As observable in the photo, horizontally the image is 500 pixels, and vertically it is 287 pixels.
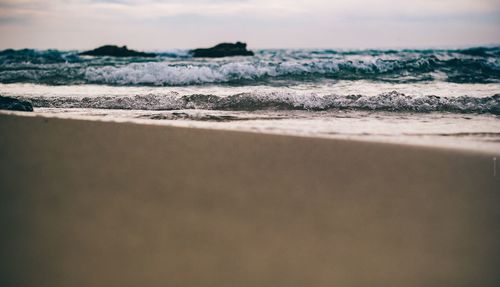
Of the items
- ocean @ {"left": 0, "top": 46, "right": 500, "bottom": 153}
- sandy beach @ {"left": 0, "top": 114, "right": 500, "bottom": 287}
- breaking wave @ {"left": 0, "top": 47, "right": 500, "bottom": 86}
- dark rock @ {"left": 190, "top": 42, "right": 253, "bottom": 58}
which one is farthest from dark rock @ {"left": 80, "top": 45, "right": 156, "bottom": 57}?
sandy beach @ {"left": 0, "top": 114, "right": 500, "bottom": 287}

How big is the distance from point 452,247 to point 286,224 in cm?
69

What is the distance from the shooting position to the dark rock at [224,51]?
20734mm

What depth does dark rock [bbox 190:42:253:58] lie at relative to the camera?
2073cm

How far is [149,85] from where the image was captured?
353 inches

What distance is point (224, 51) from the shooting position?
21.3 metres

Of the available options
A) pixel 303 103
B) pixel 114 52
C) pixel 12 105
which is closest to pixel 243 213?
pixel 12 105

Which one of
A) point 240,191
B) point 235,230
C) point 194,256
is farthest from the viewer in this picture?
point 240,191

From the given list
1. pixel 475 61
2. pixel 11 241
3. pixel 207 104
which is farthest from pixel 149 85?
pixel 475 61

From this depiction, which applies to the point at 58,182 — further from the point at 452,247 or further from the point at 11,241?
the point at 452,247

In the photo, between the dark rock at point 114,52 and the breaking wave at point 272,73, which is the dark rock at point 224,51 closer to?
the dark rock at point 114,52

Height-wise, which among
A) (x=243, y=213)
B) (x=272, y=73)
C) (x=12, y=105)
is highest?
(x=272, y=73)

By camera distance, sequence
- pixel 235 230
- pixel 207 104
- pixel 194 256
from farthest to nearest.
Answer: pixel 207 104 < pixel 235 230 < pixel 194 256

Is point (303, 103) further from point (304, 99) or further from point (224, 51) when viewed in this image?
point (224, 51)

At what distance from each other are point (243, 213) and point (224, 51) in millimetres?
20003
